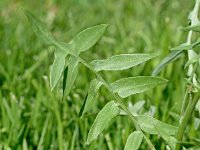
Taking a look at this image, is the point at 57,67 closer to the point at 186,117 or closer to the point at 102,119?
the point at 102,119

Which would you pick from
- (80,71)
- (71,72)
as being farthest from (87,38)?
(80,71)

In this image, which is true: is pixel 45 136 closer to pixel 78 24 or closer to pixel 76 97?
pixel 76 97

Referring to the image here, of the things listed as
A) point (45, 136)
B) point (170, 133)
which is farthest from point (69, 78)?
point (45, 136)

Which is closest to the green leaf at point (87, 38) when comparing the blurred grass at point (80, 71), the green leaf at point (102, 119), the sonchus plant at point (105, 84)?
the sonchus plant at point (105, 84)

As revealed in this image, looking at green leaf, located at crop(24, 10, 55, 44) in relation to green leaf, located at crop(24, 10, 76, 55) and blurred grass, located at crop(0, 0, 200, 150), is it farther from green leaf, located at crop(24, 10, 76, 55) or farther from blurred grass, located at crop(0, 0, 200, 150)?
blurred grass, located at crop(0, 0, 200, 150)

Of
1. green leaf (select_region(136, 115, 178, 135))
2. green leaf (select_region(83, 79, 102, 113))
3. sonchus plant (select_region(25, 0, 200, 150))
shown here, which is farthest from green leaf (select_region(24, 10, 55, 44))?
green leaf (select_region(136, 115, 178, 135))

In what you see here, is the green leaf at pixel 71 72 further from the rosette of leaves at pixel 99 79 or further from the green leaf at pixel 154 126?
the green leaf at pixel 154 126
